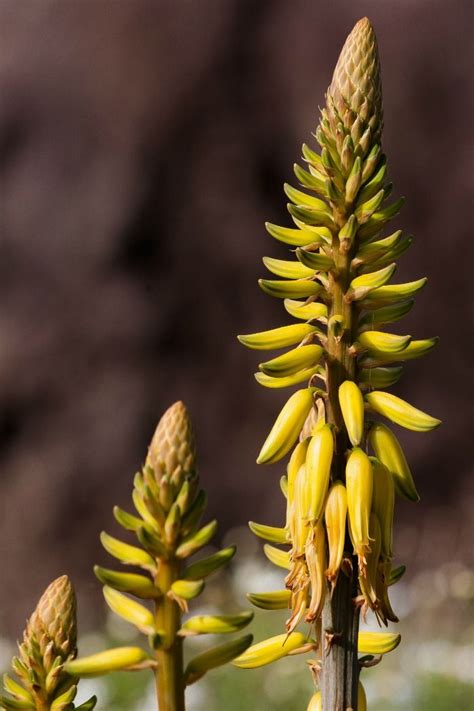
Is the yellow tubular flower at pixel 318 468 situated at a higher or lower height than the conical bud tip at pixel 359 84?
lower

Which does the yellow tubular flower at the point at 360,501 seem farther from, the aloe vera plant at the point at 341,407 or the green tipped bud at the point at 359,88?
the green tipped bud at the point at 359,88

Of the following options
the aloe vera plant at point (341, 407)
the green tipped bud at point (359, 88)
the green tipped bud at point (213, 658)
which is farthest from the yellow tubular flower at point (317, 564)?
the green tipped bud at point (359, 88)

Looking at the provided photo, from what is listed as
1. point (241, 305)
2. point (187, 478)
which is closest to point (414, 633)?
point (241, 305)

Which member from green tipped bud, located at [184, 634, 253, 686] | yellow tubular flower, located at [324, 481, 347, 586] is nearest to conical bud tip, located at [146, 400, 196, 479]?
green tipped bud, located at [184, 634, 253, 686]

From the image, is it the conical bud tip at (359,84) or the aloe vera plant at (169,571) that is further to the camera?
the conical bud tip at (359,84)

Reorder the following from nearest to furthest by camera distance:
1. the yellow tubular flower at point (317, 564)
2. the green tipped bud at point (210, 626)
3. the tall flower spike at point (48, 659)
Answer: the green tipped bud at point (210, 626) → the tall flower spike at point (48, 659) → the yellow tubular flower at point (317, 564)

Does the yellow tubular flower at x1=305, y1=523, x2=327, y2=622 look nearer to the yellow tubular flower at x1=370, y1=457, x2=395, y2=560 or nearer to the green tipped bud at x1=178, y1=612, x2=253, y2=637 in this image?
the yellow tubular flower at x1=370, y1=457, x2=395, y2=560

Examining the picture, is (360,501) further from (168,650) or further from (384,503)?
(168,650)
